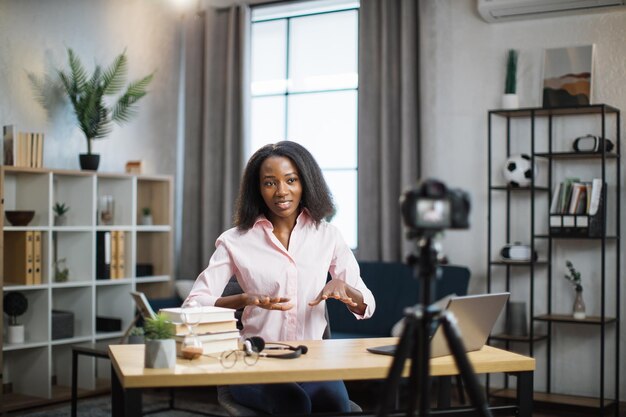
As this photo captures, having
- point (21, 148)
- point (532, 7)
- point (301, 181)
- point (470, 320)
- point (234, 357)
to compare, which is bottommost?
point (234, 357)

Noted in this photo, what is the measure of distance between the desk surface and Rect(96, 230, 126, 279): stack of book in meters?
3.15

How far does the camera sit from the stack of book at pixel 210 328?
240 centimetres

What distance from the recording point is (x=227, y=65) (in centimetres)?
640

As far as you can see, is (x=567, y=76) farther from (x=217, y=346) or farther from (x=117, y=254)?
(x=217, y=346)

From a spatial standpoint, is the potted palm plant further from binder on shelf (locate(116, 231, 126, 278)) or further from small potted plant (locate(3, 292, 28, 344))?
small potted plant (locate(3, 292, 28, 344))

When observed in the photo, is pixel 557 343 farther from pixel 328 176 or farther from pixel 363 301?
pixel 363 301

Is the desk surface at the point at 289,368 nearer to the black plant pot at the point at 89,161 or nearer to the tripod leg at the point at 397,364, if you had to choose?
the tripod leg at the point at 397,364

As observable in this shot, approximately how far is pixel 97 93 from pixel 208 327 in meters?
3.58

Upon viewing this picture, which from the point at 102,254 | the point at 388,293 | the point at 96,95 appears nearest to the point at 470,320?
the point at 388,293

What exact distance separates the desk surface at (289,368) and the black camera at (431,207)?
53 centimetres

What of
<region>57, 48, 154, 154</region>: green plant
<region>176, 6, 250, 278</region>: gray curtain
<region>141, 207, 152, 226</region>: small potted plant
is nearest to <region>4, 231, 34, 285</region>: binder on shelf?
<region>57, 48, 154, 154</region>: green plant

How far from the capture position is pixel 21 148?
5148 mm

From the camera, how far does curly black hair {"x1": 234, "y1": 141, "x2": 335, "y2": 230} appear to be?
114 inches

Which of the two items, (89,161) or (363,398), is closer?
(363,398)
